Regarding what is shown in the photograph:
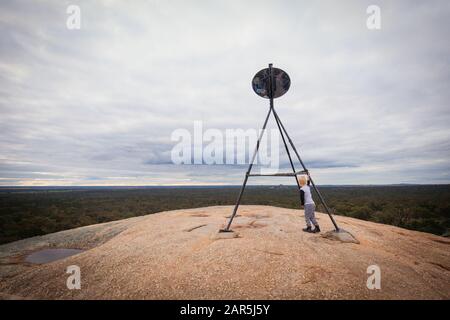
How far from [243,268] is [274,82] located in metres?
5.51

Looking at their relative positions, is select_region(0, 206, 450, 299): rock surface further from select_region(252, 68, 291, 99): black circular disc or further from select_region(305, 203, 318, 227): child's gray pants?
select_region(252, 68, 291, 99): black circular disc

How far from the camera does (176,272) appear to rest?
4668 mm

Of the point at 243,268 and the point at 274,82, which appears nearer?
the point at 243,268

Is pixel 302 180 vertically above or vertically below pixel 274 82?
below

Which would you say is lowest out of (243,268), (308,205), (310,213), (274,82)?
(243,268)

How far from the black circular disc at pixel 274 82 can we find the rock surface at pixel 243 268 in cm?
457

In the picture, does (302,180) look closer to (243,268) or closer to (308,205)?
(308,205)

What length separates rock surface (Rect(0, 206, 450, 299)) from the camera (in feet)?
13.2

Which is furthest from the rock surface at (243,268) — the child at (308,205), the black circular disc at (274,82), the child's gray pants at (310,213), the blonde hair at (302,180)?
the black circular disc at (274,82)

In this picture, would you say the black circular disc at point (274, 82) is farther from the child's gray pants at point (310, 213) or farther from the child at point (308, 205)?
the child's gray pants at point (310, 213)

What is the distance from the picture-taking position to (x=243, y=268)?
4609 mm

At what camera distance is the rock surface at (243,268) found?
4023 millimetres

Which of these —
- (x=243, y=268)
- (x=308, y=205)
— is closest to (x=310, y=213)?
(x=308, y=205)
